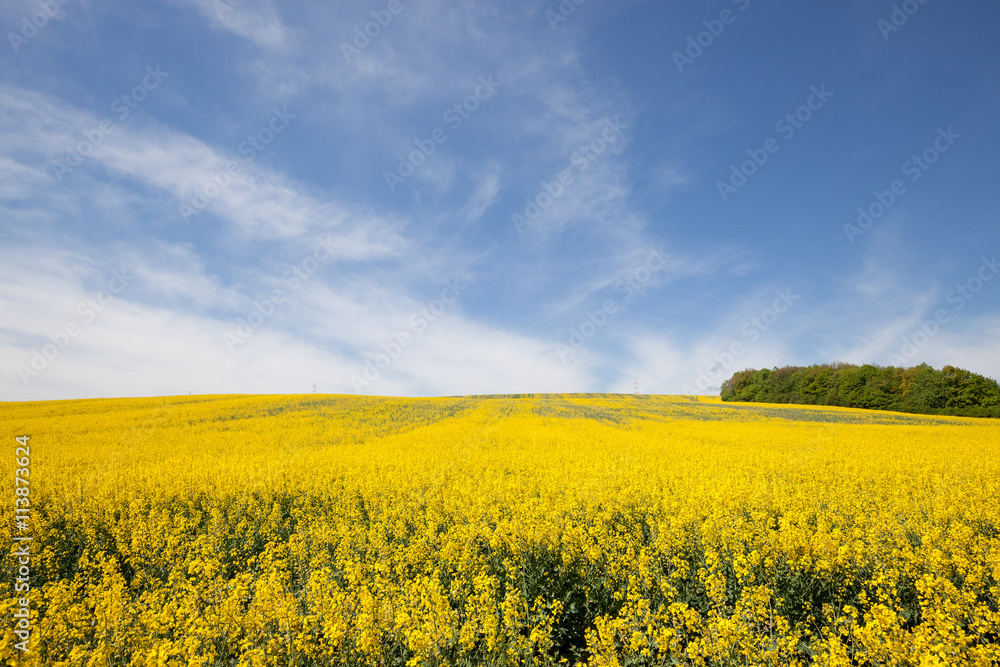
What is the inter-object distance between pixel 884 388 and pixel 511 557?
68.8m

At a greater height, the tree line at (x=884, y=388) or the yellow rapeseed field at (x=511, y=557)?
the tree line at (x=884, y=388)

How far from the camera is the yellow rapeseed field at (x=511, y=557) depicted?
3.97 m

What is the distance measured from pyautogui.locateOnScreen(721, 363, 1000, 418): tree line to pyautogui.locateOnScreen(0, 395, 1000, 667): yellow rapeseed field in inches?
1783

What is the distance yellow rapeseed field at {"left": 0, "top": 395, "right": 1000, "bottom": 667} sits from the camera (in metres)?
3.97

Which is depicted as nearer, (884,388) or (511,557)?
(511,557)

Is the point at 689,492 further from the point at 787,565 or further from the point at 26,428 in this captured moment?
the point at 26,428

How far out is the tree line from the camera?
4419cm

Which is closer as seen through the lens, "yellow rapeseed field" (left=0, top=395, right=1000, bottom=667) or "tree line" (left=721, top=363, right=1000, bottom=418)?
"yellow rapeseed field" (left=0, top=395, right=1000, bottom=667)

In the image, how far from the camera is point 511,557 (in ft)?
20.5

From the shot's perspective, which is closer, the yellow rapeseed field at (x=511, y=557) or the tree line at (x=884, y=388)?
the yellow rapeseed field at (x=511, y=557)

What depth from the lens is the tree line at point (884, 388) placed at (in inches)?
1740

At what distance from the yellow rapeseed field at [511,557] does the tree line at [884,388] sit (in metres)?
45.3

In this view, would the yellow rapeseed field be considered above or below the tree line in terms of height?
below

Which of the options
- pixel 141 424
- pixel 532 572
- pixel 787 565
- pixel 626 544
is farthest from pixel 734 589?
pixel 141 424
